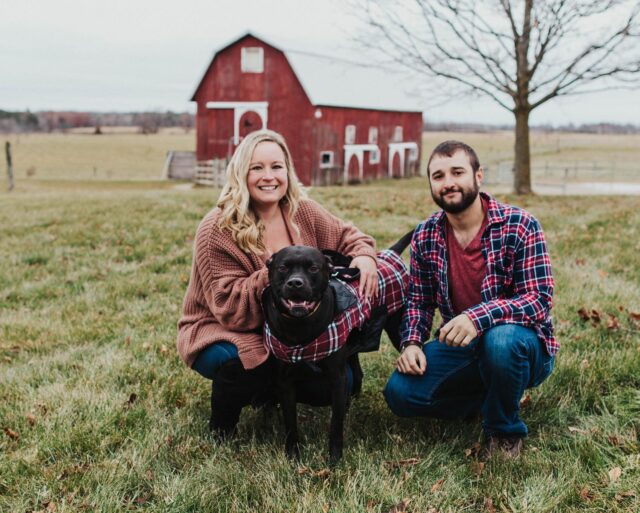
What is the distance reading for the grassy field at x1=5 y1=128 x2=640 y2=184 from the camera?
32938mm

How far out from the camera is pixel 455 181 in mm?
3238

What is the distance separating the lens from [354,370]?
379cm

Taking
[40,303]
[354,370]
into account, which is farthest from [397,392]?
[40,303]

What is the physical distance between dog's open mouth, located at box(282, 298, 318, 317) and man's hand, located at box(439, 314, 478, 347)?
2.29 feet

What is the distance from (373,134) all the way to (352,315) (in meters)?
25.7

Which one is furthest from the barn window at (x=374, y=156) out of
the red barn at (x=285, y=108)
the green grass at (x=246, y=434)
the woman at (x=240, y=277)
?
the woman at (x=240, y=277)

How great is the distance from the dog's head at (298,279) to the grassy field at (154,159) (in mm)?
24081

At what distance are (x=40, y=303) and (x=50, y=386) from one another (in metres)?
2.69

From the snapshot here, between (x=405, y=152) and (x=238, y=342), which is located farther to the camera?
(x=405, y=152)

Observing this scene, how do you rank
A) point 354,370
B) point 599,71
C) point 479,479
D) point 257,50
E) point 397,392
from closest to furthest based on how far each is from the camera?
point 479,479 → point 397,392 → point 354,370 → point 599,71 → point 257,50

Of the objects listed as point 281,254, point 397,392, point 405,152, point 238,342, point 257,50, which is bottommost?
point 397,392

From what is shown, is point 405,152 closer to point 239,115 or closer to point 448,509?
point 239,115

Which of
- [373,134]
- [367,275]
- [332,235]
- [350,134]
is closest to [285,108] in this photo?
[350,134]

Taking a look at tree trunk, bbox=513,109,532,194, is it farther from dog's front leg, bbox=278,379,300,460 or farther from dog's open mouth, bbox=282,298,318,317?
dog's open mouth, bbox=282,298,318,317
